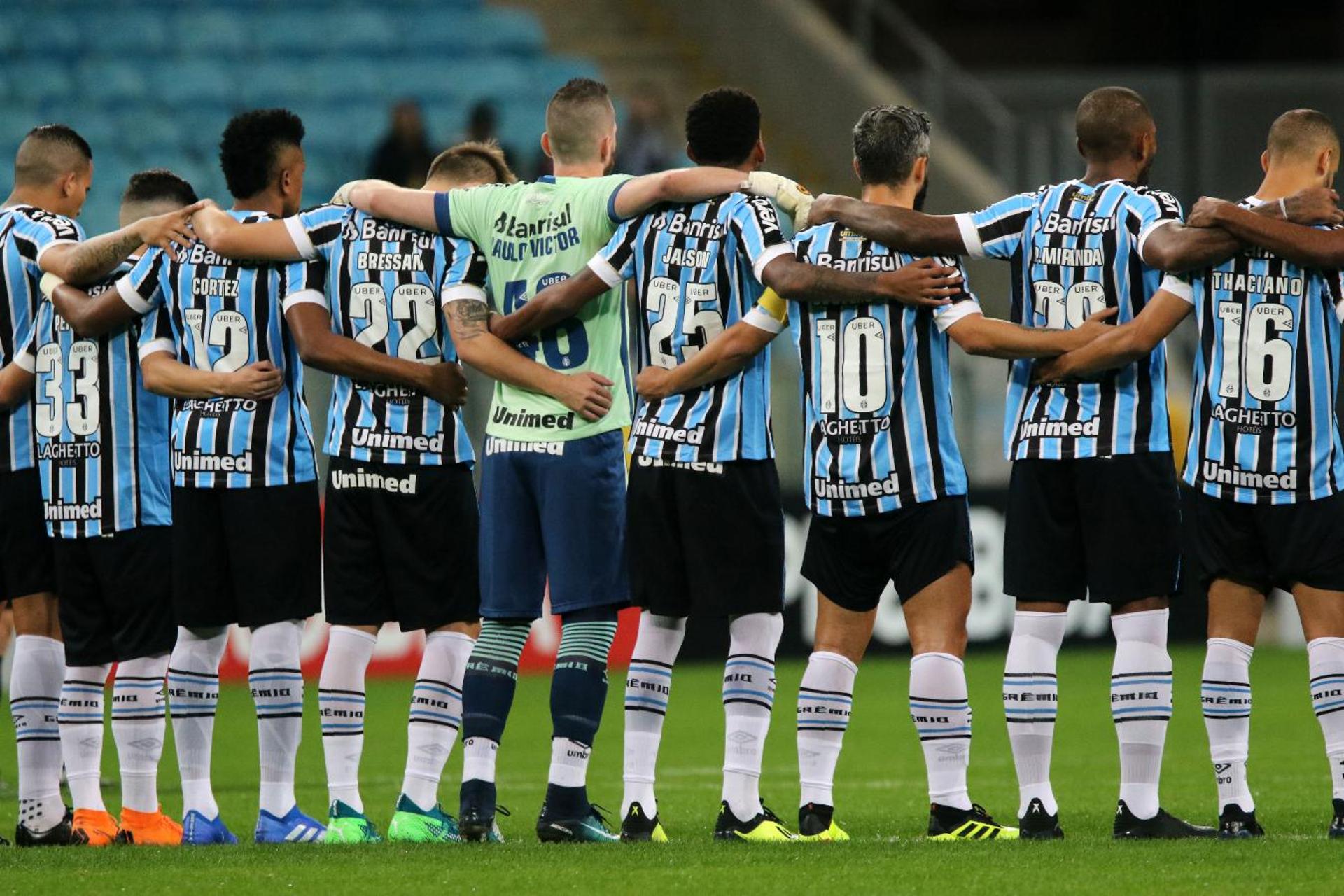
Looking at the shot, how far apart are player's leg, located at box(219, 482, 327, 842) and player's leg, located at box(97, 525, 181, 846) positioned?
17.7 inches

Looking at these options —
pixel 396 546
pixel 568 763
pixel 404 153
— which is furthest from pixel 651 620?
pixel 404 153

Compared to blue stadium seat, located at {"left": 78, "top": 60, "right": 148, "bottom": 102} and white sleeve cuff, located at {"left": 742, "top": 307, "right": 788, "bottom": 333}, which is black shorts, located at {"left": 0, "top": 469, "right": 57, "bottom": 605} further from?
blue stadium seat, located at {"left": 78, "top": 60, "right": 148, "bottom": 102}

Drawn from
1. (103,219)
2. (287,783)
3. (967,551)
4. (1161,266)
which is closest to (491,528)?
(287,783)

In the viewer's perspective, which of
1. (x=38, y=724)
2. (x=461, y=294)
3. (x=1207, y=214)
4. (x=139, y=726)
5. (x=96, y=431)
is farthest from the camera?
(x=96, y=431)

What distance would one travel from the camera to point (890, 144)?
6641 millimetres

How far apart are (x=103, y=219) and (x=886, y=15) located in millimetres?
7933

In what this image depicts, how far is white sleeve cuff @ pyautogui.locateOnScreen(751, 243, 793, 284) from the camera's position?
259 inches

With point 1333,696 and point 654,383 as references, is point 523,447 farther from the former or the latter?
point 1333,696

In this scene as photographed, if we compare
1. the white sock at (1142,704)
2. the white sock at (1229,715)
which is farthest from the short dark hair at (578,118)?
the white sock at (1229,715)

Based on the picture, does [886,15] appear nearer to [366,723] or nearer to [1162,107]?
[1162,107]

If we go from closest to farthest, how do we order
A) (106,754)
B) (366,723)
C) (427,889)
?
(427,889), (106,754), (366,723)

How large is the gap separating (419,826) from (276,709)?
26.1 inches

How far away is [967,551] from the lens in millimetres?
6609

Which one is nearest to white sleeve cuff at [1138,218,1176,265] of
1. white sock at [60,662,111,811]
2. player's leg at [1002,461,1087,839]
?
player's leg at [1002,461,1087,839]
